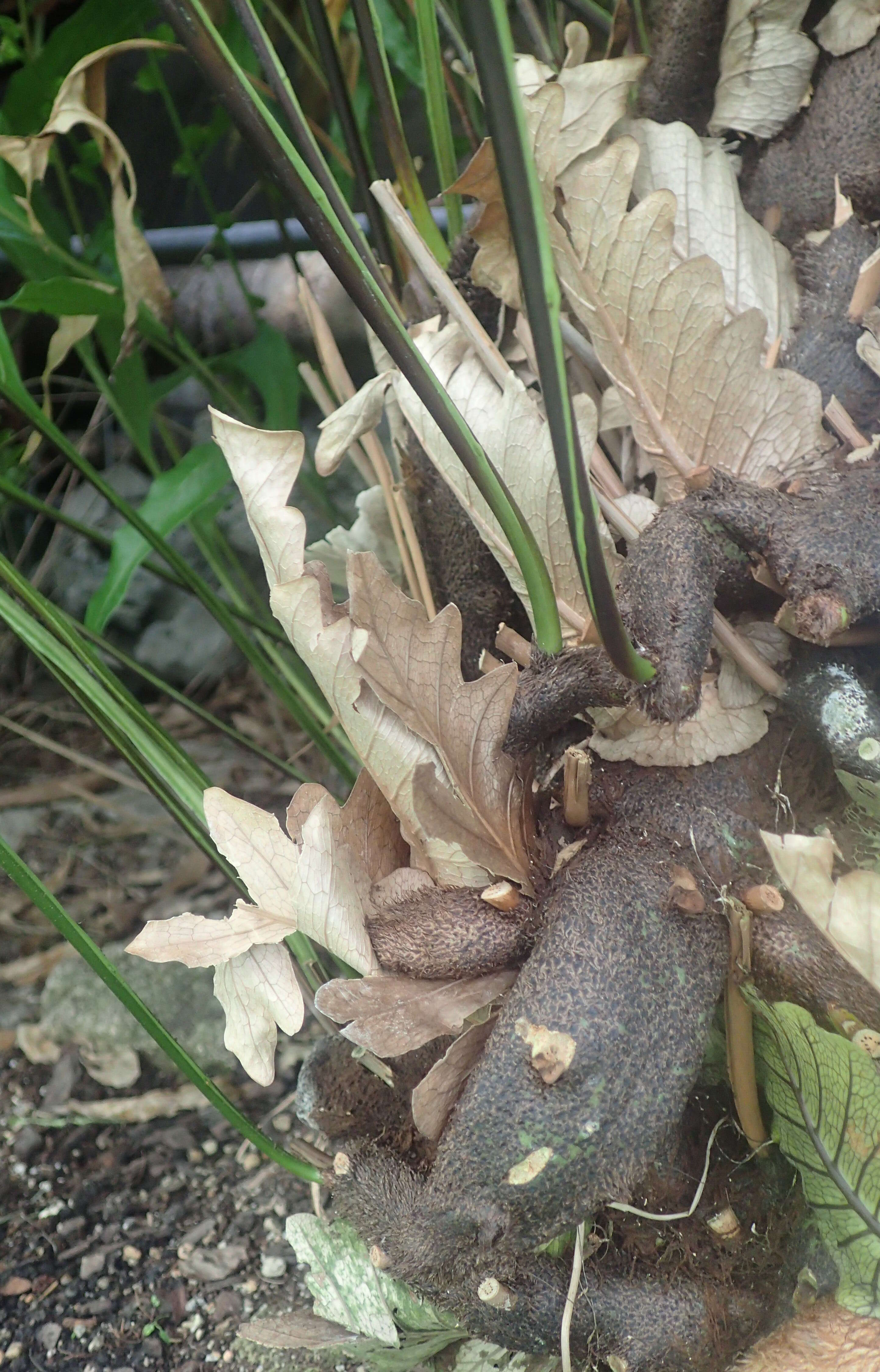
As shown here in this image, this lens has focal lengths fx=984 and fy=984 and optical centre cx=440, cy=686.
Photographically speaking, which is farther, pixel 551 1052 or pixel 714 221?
pixel 714 221

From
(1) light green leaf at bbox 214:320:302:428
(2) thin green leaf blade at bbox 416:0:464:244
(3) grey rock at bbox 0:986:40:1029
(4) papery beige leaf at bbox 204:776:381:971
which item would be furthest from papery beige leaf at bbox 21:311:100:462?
(3) grey rock at bbox 0:986:40:1029

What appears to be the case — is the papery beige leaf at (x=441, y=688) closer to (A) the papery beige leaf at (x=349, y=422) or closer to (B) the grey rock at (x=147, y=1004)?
(A) the papery beige leaf at (x=349, y=422)

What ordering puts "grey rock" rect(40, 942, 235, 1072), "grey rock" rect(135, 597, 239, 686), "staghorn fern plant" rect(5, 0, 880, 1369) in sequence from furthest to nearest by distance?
"grey rock" rect(135, 597, 239, 686) < "grey rock" rect(40, 942, 235, 1072) < "staghorn fern plant" rect(5, 0, 880, 1369)

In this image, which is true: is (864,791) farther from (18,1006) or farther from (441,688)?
(18,1006)

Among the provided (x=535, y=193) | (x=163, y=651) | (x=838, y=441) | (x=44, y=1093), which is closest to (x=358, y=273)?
(x=535, y=193)

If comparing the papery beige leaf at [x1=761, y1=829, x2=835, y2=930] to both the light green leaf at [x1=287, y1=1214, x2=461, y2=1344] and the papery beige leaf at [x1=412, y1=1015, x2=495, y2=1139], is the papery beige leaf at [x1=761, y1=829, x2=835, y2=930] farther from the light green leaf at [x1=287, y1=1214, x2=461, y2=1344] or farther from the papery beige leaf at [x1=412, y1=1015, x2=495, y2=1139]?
the light green leaf at [x1=287, y1=1214, x2=461, y2=1344]

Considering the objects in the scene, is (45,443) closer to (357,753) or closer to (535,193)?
(357,753)

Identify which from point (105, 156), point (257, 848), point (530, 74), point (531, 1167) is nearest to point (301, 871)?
point (257, 848)
